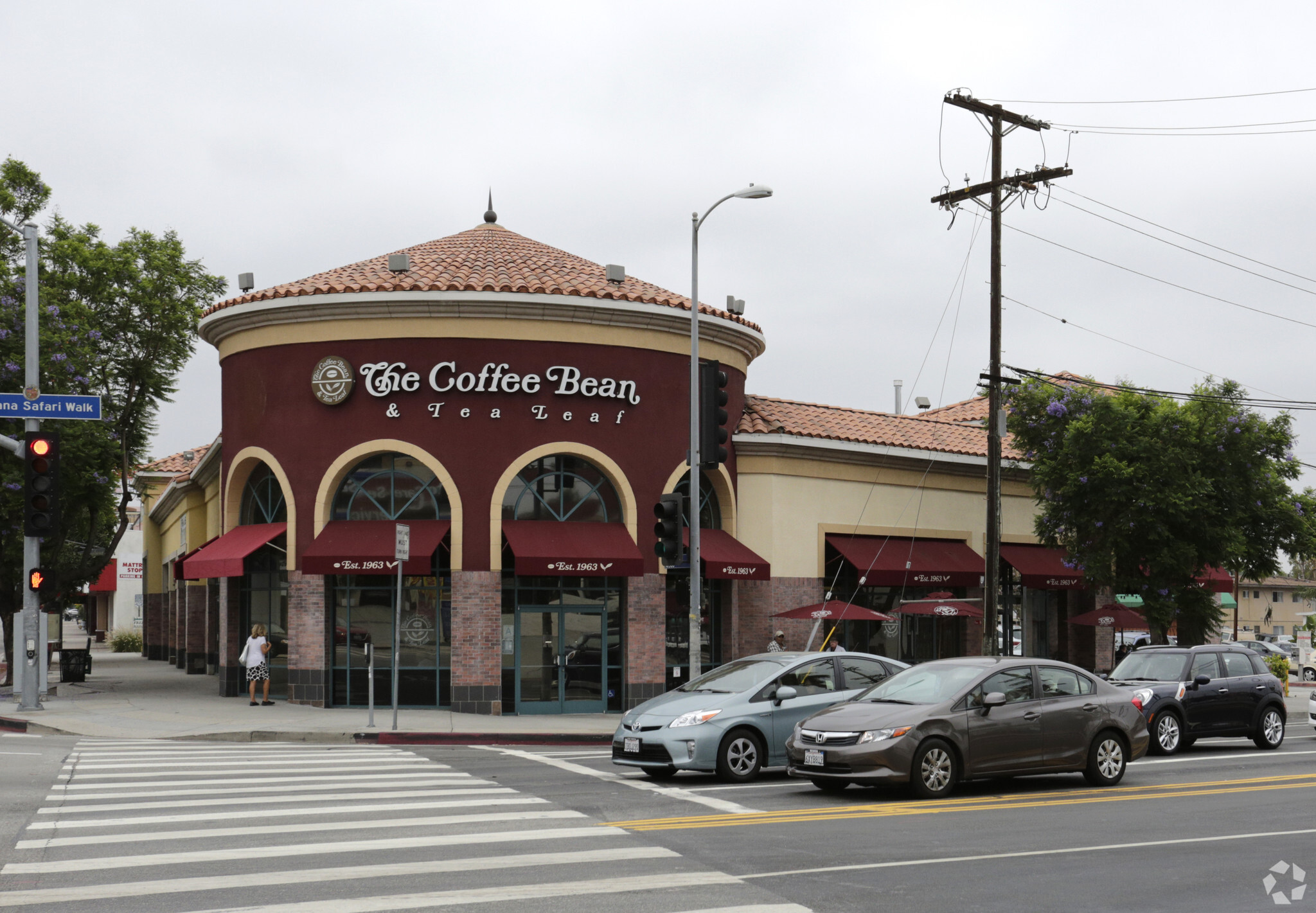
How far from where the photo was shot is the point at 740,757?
14.8 m

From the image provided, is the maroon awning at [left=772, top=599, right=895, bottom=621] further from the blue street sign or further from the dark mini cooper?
the blue street sign

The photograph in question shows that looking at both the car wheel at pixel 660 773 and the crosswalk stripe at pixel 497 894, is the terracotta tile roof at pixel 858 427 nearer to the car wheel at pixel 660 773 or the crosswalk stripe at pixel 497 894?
the car wheel at pixel 660 773

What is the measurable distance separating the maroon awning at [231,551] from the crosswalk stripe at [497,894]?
17.8m

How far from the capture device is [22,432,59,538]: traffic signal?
2331 centimetres

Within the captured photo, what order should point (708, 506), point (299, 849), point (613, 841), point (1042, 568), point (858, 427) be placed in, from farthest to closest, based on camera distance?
point (1042, 568), point (858, 427), point (708, 506), point (613, 841), point (299, 849)

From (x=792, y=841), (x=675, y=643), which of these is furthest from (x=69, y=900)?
(x=675, y=643)

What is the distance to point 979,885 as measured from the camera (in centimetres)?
871

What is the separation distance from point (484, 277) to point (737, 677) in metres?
12.4

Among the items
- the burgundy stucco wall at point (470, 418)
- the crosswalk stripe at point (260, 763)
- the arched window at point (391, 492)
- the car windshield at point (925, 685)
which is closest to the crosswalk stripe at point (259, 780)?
the crosswalk stripe at point (260, 763)

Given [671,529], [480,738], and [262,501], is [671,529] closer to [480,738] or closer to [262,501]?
[480,738]

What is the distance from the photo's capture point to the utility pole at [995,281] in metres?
26.1

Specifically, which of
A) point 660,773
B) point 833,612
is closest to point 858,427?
point 833,612

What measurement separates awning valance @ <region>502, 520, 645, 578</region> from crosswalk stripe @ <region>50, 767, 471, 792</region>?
8438 millimetres

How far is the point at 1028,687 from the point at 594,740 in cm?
892
